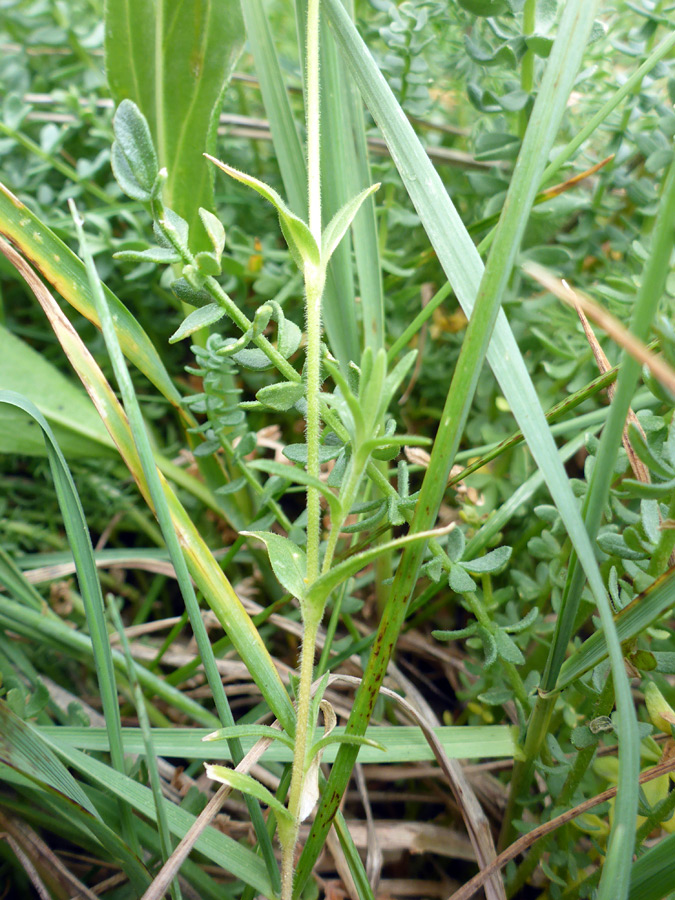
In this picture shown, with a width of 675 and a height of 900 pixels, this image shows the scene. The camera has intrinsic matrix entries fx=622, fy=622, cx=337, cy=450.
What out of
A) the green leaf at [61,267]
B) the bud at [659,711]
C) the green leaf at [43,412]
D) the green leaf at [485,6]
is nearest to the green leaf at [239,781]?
the bud at [659,711]

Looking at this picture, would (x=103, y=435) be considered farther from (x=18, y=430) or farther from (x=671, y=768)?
(x=671, y=768)

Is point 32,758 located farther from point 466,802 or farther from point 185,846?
point 466,802

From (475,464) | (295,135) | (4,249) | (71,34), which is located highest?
(71,34)

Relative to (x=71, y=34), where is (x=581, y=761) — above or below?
below

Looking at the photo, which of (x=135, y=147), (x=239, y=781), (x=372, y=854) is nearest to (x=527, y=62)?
(x=135, y=147)

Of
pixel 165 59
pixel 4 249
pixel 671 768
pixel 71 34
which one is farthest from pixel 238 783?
pixel 71 34

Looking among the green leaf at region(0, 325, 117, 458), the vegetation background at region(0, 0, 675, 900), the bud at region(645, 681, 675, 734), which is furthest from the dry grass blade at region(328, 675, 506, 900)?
the green leaf at region(0, 325, 117, 458)

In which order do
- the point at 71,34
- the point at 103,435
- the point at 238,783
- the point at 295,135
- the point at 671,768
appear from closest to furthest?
the point at 238,783 < the point at 671,768 < the point at 295,135 < the point at 103,435 < the point at 71,34
